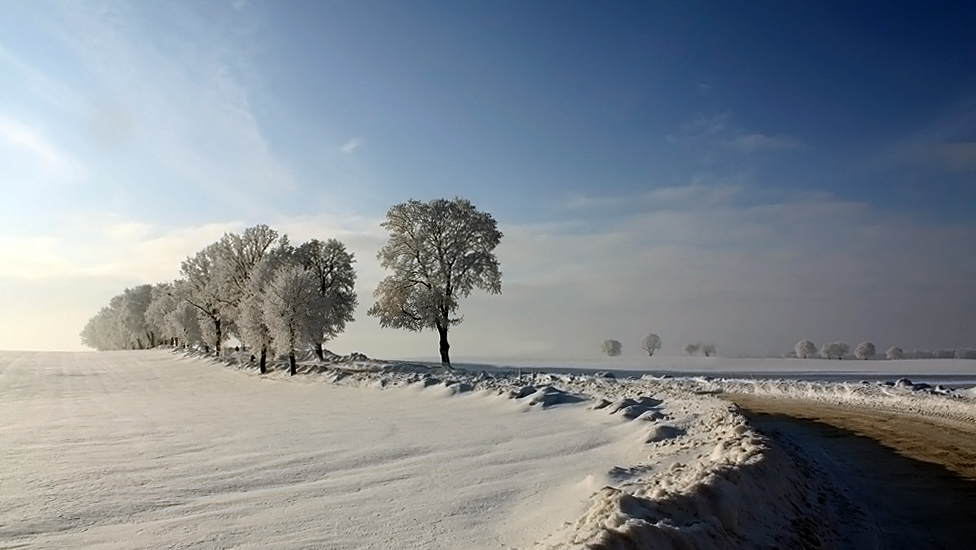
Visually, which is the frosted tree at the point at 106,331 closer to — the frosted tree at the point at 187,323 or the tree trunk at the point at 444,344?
the frosted tree at the point at 187,323

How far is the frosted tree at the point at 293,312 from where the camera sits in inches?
1276

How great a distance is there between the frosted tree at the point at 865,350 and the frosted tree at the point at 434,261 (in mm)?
74486

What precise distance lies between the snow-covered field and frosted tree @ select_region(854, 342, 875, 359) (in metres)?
77.3

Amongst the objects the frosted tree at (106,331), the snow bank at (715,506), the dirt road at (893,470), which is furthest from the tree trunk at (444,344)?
the frosted tree at (106,331)

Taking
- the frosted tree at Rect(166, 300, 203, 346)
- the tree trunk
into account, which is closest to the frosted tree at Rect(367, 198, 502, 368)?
the tree trunk

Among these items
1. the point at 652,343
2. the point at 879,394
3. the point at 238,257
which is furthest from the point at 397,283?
the point at 652,343

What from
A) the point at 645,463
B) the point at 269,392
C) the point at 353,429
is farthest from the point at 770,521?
the point at 269,392

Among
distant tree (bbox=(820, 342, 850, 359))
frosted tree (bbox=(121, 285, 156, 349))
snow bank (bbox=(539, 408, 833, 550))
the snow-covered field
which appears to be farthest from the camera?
distant tree (bbox=(820, 342, 850, 359))

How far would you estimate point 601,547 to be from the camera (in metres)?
4.91

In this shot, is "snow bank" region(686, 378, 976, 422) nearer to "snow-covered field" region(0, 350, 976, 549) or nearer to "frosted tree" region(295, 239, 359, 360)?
"snow-covered field" region(0, 350, 976, 549)

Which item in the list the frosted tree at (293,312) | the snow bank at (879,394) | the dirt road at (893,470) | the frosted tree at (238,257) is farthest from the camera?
the frosted tree at (238,257)

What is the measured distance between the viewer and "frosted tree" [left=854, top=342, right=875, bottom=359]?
84.9 meters

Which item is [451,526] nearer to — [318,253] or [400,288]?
[400,288]

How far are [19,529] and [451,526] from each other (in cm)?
513
